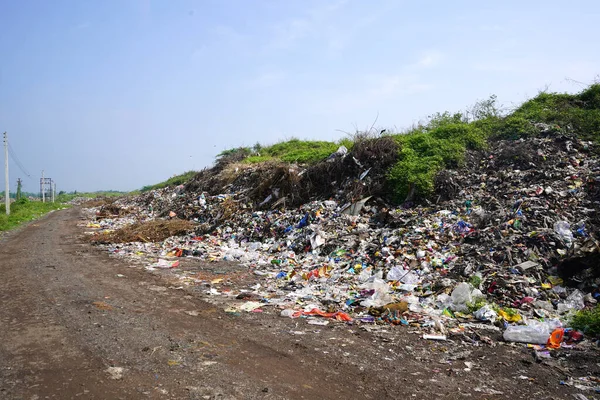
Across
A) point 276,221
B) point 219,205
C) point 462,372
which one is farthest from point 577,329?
point 219,205

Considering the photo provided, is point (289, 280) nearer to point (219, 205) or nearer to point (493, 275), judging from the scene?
point (493, 275)

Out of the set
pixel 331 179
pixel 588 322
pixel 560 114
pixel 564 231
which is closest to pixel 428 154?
pixel 331 179

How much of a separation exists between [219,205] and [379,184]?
5423 millimetres

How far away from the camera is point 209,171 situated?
17562 millimetres

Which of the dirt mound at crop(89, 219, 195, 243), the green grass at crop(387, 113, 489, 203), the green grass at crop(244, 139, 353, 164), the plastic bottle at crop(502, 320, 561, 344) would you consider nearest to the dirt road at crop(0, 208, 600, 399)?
the plastic bottle at crop(502, 320, 561, 344)

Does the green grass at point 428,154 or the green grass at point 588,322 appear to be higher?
the green grass at point 428,154

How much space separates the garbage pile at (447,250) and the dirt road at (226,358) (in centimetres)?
44

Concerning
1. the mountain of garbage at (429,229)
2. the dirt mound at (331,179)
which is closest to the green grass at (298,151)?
the mountain of garbage at (429,229)

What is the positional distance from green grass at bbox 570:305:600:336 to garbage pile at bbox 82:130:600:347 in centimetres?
16

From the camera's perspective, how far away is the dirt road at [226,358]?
2.67 meters

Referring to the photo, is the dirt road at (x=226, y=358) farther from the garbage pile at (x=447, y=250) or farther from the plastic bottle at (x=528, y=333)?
the garbage pile at (x=447, y=250)

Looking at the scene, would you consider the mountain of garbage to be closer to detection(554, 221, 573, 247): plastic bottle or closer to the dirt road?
detection(554, 221, 573, 247): plastic bottle

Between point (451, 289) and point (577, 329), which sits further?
point (451, 289)

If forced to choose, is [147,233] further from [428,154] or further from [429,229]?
[428,154]
